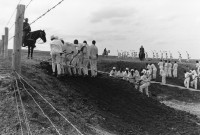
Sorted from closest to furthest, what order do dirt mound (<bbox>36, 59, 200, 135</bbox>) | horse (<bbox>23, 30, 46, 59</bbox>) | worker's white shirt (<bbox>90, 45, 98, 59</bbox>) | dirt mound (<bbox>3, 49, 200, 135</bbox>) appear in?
1. dirt mound (<bbox>3, 49, 200, 135</bbox>)
2. dirt mound (<bbox>36, 59, 200, 135</bbox>)
3. worker's white shirt (<bbox>90, 45, 98, 59</bbox>)
4. horse (<bbox>23, 30, 46, 59</bbox>)

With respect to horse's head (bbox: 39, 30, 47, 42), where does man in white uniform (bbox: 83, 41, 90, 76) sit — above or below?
below

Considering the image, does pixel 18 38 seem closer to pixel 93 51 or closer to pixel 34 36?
→ pixel 93 51

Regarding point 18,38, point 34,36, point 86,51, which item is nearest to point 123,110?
point 18,38

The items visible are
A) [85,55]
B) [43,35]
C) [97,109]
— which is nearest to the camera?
[97,109]

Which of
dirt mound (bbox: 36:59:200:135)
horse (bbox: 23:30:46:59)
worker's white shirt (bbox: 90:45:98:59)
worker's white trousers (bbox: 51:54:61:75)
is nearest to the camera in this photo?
dirt mound (bbox: 36:59:200:135)

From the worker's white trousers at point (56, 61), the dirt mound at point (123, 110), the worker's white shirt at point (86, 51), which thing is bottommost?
the dirt mound at point (123, 110)

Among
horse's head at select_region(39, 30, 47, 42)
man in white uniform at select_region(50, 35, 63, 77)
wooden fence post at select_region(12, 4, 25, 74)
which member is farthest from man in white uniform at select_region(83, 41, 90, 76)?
wooden fence post at select_region(12, 4, 25, 74)

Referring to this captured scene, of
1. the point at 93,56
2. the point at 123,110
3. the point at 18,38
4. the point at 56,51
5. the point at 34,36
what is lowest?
the point at 123,110

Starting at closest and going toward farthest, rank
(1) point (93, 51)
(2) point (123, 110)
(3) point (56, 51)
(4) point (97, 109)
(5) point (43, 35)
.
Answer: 1. (4) point (97, 109)
2. (2) point (123, 110)
3. (3) point (56, 51)
4. (1) point (93, 51)
5. (5) point (43, 35)

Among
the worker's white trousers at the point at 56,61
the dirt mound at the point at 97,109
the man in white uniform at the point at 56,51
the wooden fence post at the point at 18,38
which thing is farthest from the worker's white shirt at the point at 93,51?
the wooden fence post at the point at 18,38

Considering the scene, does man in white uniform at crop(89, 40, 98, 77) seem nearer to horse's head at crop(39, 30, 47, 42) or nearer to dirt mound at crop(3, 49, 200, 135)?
dirt mound at crop(3, 49, 200, 135)

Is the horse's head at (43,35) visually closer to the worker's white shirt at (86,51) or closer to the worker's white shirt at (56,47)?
the worker's white shirt at (86,51)

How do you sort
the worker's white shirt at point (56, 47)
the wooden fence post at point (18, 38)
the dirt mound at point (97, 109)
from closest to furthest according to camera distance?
the dirt mound at point (97, 109) → the wooden fence post at point (18, 38) → the worker's white shirt at point (56, 47)

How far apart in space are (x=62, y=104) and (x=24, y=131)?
2731 mm
